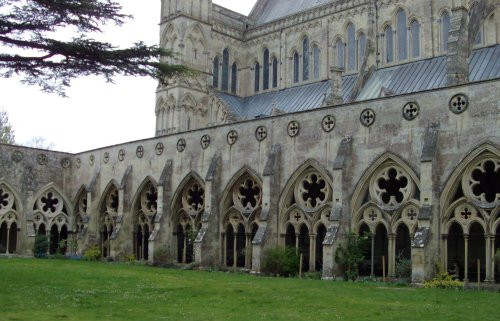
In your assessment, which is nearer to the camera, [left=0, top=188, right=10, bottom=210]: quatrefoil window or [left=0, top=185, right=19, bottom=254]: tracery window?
[left=0, top=185, right=19, bottom=254]: tracery window

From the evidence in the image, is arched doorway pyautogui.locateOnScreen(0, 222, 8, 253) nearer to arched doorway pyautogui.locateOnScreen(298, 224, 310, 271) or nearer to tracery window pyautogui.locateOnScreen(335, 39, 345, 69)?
arched doorway pyautogui.locateOnScreen(298, 224, 310, 271)

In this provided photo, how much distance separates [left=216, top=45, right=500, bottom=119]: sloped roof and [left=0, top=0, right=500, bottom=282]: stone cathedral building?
114 mm

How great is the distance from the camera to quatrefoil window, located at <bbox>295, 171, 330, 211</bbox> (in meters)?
25.7

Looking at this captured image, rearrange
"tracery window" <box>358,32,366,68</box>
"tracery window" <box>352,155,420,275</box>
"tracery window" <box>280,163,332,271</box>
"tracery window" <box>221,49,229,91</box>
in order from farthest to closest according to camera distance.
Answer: "tracery window" <box>221,49,229,91</box> → "tracery window" <box>358,32,366,68</box> → "tracery window" <box>280,163,332,271</box> → "tracery window" <box>352,155,420,275</box>

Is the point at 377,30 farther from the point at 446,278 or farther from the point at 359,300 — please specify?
the point at 359,300

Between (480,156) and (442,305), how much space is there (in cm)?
796

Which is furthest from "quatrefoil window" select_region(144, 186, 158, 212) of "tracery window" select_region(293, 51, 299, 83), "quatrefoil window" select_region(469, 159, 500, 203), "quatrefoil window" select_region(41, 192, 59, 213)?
"quatrefoil window" select_region(469, 159, 500, 203)

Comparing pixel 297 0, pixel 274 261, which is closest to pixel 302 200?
pixel 274 261

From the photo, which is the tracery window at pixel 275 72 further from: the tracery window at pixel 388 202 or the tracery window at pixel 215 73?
the tracery window at pixel 388 202

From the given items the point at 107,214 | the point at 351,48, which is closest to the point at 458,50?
the point at 351,48

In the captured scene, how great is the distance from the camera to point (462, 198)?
20984 millimetres

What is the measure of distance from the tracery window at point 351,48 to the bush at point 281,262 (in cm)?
1701

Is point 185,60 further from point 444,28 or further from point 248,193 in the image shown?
point 444,28

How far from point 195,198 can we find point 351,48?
14.4 m
